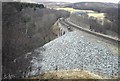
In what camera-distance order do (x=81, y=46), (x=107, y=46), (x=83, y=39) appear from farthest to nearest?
(x=83, y=39)
(x=81, y=46)
(x=107, y=46)

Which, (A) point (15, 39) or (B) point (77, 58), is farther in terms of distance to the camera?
(A) point (15, 39)

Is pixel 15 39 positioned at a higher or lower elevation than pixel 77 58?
higher

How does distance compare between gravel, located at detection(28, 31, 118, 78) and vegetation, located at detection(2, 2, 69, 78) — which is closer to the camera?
Result: gravel, located at detection(28, 31, 118, 78)

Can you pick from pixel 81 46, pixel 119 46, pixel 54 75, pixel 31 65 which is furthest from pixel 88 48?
pixel 54 75

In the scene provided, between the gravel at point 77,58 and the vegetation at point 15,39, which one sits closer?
the gravel at point 77,58

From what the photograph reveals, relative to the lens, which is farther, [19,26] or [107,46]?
[19,26]

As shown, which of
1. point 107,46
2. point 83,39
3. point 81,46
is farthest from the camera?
point 83,39

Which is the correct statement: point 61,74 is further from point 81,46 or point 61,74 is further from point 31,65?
point 81,46

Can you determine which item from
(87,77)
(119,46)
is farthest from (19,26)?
(87,77)
